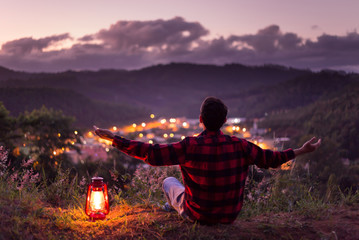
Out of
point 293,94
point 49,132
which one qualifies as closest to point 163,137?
point 49,132

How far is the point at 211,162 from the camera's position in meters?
2.66

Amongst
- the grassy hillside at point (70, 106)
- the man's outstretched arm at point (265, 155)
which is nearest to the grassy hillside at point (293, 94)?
the grassy hillside at point (70, 106)

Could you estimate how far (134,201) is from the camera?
426cm

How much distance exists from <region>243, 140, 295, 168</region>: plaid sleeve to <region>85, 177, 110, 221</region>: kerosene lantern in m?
1.79

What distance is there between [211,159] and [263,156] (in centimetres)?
52

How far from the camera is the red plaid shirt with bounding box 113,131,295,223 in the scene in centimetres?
265

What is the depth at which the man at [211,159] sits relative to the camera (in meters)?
2.64

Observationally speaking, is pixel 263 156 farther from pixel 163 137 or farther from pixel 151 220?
pixel 163 137

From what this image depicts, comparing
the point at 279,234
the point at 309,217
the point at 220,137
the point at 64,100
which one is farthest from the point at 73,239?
the point at 64,100

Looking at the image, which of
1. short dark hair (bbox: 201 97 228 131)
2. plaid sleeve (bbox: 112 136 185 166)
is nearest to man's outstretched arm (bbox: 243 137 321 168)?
short dark hair (bbox: 201 97 228 131)

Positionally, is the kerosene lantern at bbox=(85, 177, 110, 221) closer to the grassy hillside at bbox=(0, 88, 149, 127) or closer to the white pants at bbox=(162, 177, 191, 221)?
the white pants at bbox=(162, 177, 191, 221)

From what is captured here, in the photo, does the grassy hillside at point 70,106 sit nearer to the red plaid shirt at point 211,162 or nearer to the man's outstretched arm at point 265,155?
the red plaid shirt at point 211,162

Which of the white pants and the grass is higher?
the white pants

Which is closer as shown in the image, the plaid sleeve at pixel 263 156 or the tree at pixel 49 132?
the plaid sleeve at pixel 263 156
